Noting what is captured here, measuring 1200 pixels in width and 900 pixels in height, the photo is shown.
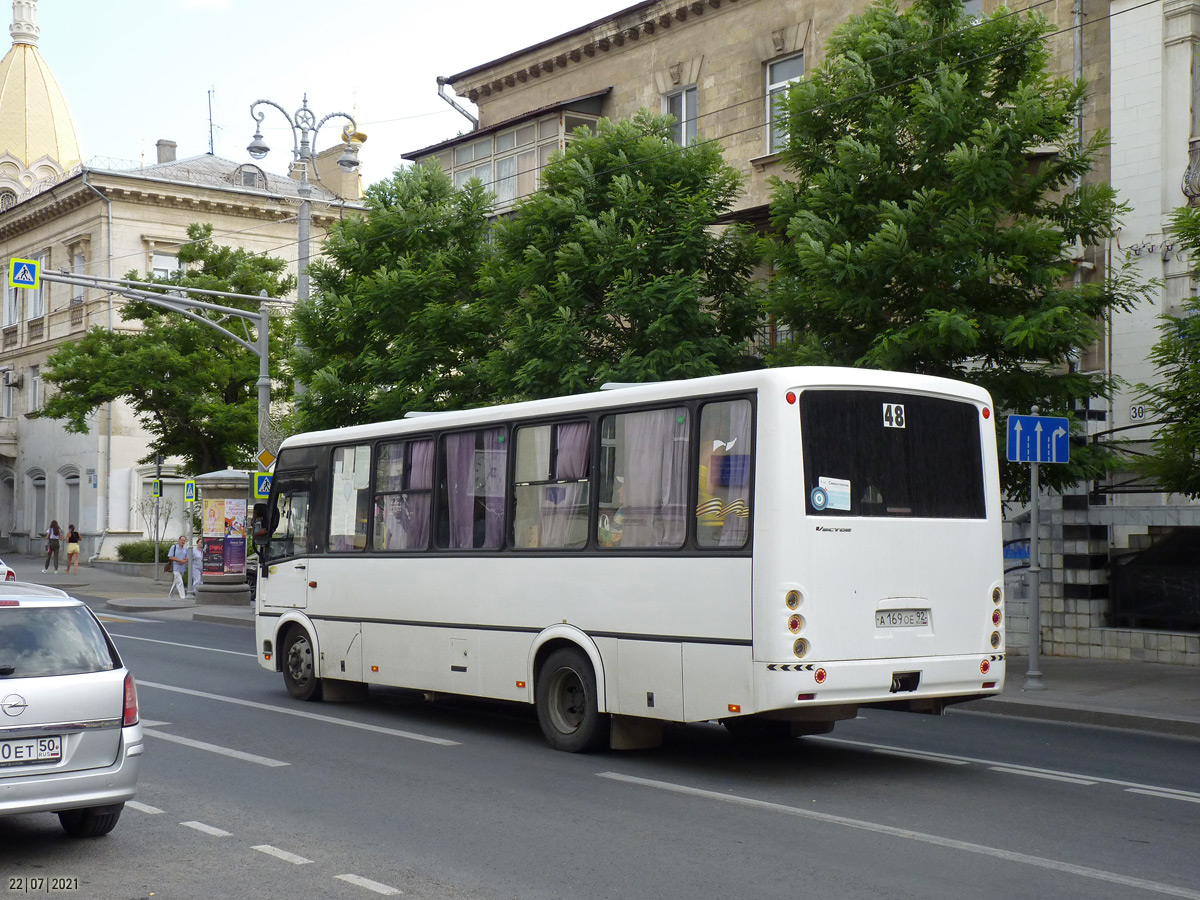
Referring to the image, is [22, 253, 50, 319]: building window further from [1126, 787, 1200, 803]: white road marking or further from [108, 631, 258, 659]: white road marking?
[1126, 787, 1200, 803]: white road marking

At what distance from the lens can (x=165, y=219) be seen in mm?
54469

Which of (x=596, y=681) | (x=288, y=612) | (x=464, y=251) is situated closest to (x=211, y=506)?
(x=464, y=251)

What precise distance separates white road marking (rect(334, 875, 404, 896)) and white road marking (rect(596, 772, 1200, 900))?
9.51 feet

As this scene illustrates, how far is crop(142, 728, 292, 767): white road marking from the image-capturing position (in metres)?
10.8

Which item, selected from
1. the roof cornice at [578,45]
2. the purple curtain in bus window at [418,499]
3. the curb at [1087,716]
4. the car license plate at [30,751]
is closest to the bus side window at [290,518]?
the purple curtain in bus window at [418,499]

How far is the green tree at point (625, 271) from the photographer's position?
20.5 m

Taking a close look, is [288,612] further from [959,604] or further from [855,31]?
[855,31]

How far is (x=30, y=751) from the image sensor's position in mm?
7281

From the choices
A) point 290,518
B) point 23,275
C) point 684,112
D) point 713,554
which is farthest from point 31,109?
point 713,554

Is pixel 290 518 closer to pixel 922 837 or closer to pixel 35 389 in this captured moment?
pixel 922 837

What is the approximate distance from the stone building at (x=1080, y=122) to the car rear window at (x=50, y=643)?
42.2ft

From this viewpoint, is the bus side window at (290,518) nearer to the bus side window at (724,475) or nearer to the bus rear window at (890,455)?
the bus side window at (724,475)

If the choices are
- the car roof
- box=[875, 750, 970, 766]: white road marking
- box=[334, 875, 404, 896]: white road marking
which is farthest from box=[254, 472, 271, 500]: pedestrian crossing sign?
box=[334, 875, 404, 896]: white road marking

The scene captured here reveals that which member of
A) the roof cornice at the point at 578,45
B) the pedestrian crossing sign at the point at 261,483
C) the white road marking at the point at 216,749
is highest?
the roof cornice at the point at 578,45
